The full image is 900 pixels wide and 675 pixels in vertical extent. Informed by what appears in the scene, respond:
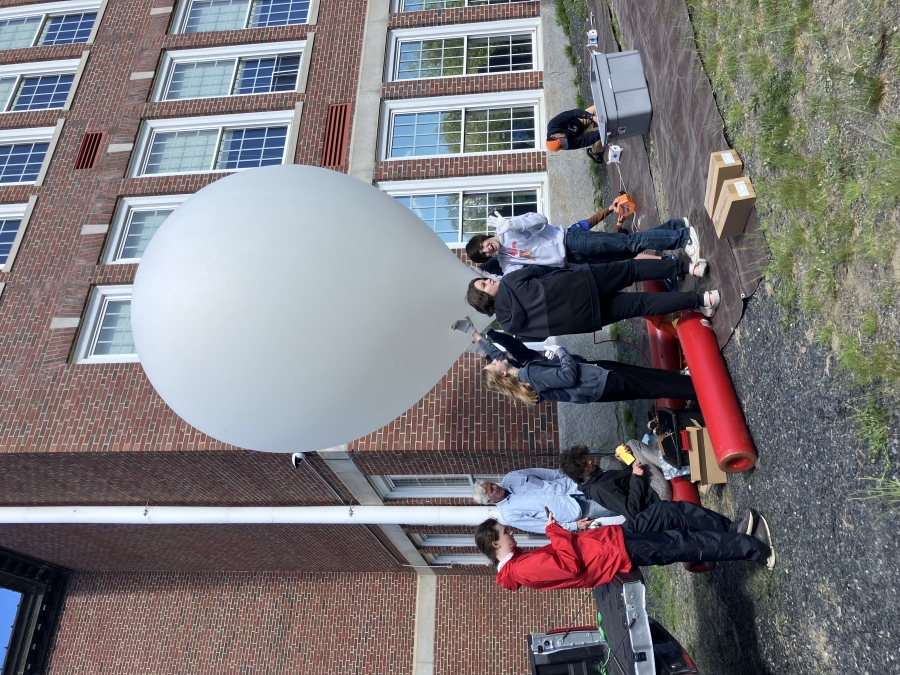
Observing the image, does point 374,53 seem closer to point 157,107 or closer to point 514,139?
point 514,139

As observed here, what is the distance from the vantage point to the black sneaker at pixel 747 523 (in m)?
4.73

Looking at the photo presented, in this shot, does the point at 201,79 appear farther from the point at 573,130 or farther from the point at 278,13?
the point at 573,130

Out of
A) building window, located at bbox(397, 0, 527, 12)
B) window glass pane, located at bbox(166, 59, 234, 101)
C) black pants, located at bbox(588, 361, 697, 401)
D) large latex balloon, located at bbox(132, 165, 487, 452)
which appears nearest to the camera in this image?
large latex balloon, located at bbox(132, 165, 487, 452)

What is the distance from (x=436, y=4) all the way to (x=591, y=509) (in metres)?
9.61

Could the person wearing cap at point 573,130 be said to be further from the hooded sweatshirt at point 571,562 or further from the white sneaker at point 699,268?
the hooded sweatshirt at point 571,562

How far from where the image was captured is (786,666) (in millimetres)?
4504

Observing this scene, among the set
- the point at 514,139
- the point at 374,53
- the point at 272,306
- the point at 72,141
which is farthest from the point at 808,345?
the point at 72,141

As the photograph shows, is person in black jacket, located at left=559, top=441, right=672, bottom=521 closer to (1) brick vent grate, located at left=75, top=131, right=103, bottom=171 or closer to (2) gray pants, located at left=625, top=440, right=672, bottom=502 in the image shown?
(2) gray pants, located at left=625, top=440, right=672, bottom=502

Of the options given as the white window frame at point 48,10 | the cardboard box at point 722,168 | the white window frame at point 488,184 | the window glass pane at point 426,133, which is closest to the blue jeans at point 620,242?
the cardboard box at point 722,168

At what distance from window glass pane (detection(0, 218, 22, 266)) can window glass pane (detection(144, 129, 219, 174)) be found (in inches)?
99.7

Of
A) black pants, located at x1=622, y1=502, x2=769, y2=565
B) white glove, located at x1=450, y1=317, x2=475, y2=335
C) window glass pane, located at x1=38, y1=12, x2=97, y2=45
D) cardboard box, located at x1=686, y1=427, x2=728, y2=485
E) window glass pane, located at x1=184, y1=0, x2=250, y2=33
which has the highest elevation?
window glass pane, located at x1=184, y1=0, x2=250, y2=33

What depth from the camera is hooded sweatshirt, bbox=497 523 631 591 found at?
4582 mm

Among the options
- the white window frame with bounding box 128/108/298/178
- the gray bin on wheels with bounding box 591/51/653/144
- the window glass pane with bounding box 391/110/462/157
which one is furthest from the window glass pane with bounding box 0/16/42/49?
the gray bin on wheels with bounding box 591/51/653/144

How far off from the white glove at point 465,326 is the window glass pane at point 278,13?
29.4ft
